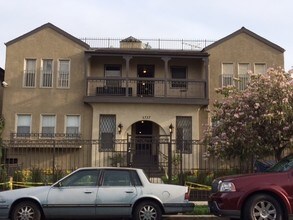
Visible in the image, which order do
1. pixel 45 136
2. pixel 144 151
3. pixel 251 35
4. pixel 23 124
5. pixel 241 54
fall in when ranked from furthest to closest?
1. pixel 251 35
2. pixel 241 54
3. pixel 23 124
4. pixel 45 136
5. pixel 144 151

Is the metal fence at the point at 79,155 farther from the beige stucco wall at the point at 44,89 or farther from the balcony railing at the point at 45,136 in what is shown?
the beige stucco wall at the point at 44,89

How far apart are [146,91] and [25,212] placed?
16.0 m

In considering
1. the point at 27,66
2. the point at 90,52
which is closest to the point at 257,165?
the point at 90,52

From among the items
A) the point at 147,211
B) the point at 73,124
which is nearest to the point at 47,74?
the point at 73,124

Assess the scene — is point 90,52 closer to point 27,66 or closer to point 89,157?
point 27,66

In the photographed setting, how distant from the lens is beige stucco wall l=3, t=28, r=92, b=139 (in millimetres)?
24719

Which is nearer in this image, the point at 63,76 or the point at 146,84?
the point at 63,76

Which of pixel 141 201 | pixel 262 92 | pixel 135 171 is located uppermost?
pixel 262 92

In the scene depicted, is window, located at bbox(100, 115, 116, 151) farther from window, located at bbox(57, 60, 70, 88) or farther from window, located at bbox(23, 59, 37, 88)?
window, located at bbox(23, 59, 37, 88)

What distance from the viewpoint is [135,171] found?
10.9m

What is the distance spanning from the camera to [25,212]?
1041 cm

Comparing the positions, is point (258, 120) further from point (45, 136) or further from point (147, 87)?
point (45, 136)

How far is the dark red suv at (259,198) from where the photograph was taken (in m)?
9.69

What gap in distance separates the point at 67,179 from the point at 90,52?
1483 cm
